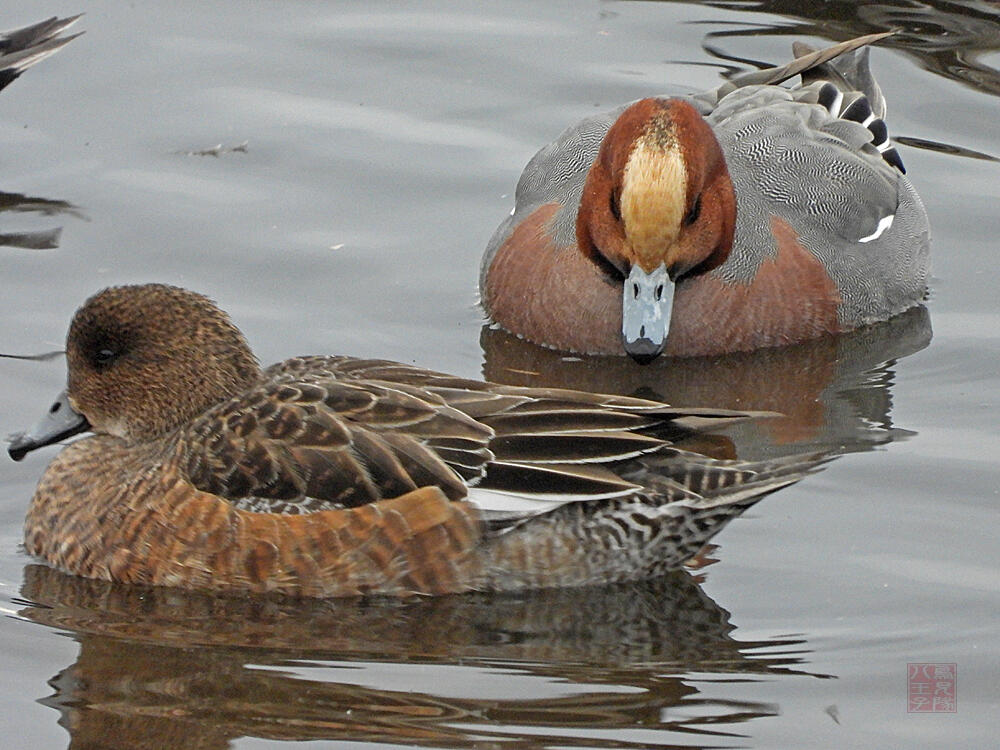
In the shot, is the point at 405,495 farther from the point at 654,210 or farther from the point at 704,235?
the point at 704,235

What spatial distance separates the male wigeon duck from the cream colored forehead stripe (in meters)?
3.33

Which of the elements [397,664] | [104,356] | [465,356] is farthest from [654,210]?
[397,664]

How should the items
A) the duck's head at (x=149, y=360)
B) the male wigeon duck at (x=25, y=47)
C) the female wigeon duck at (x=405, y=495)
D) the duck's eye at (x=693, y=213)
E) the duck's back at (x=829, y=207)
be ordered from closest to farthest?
the female wigeon duck at (x=405, y=495) → the duck's head at (x=149, y=360) → the duck's eye at (x=693, y=213) → the duck's back at (x=829, y=207) → the male wigeon duck at (x=25, y=47)

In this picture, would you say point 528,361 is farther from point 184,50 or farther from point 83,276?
point 184,50

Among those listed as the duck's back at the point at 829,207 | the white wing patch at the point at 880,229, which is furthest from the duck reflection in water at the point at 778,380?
the white wing patch at the point at 880,229

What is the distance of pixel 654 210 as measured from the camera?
690 cm

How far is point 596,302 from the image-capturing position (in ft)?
23.6

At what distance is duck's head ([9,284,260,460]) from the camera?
5520 millimetres

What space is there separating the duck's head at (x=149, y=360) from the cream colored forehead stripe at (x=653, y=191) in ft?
6.17

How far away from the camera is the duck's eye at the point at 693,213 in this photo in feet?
23.1

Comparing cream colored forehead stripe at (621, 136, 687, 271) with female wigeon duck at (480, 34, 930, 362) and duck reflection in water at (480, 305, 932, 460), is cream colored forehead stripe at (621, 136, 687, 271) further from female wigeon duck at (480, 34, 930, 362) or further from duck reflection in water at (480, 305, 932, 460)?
duck reflection in water at (480, 305, 932, 460)

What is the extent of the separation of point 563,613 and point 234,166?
3.72 m

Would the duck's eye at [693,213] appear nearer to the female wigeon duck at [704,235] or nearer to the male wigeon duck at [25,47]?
the female wigeon duck at [704,235]

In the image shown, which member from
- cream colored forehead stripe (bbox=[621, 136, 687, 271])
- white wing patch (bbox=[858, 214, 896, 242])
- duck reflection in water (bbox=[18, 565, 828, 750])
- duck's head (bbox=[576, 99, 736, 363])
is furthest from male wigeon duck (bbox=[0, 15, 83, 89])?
duck reflection in water (bbox=[18, 565, 828, 750])
